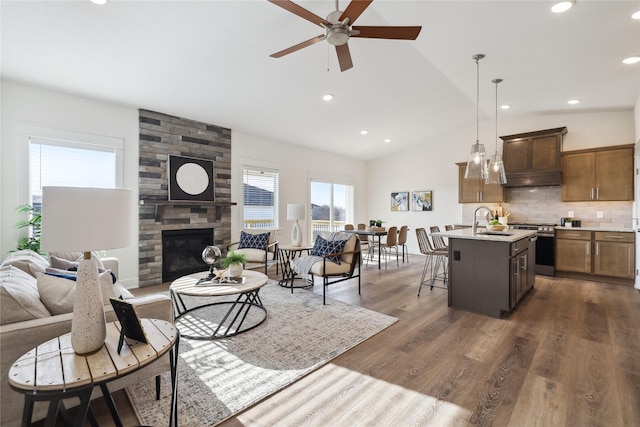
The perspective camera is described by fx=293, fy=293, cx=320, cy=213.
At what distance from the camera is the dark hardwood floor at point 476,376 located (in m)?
1.78

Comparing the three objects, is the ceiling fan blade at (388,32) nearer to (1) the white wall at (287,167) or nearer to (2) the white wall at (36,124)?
(2) the white wall at (36,124)

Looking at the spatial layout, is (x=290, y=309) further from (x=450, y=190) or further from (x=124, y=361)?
(x=450, y=190)

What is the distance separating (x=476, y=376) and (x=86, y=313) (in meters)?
2.50

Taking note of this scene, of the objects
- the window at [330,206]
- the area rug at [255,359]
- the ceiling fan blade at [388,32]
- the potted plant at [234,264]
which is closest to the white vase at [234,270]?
the potted plant at [234,264]

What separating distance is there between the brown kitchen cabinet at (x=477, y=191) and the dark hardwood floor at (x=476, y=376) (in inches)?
122

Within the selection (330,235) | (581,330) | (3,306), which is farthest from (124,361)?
(581,330)

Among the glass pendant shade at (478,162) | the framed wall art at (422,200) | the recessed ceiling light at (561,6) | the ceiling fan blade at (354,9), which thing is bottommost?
the framed wall art at (422,200)

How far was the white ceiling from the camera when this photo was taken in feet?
9.22

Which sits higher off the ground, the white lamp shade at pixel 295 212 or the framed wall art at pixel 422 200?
the framed wall art at pixel 422 200

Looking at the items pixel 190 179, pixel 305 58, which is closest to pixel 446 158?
pixel 305 58

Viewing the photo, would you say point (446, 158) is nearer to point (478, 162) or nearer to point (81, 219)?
point (478, 162)

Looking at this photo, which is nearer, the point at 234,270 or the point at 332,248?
the point at 234,270

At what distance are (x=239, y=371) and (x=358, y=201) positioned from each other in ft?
23.1

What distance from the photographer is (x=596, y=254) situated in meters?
5.00
